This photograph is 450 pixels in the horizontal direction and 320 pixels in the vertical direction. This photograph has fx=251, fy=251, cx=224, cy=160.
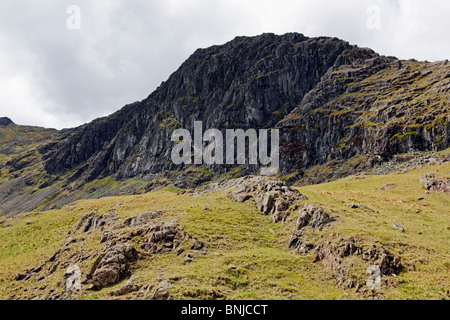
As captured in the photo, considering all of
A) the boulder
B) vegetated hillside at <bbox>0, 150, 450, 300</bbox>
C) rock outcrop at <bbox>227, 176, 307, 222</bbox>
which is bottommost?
the boulder

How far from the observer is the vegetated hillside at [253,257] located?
2206 centimetres

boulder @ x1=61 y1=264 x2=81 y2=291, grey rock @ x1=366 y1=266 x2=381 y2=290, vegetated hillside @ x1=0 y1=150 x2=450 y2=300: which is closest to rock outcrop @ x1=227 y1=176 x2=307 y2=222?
vegetated hillside @ x1=0 y1=150 x2=450 y2=300

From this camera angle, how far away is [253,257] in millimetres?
28516

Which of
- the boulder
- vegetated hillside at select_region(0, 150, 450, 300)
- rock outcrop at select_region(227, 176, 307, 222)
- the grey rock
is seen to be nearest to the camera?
the grey rock

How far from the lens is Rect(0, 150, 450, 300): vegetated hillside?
2206 centimetres

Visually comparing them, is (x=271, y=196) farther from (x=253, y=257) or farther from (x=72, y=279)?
(x=72, y=279)

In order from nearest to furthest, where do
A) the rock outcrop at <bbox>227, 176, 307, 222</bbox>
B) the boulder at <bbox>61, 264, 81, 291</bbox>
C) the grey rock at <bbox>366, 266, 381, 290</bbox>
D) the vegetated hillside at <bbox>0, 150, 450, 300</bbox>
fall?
the grey rock at <bbox>366, 266, 381, 290</bbox>
the vegetated hillside at <bbox>0, 150, 450, 300</bbox>
the boulder at <bbox>61, 264, 81, 291</bbox>
the rock outcrop at <bbox>227, 176, 307, 222</bbox>

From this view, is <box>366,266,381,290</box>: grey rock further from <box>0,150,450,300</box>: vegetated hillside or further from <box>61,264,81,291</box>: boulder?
<box>61,264,81,291</box>: boulder

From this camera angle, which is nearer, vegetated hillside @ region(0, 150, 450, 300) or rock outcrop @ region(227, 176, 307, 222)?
vegetated hillside @ region(0, 150, 450, 300)

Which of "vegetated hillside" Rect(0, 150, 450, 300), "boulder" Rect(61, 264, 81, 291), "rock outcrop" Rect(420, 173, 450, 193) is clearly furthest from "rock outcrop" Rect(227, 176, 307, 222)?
"rock outcrop" Rect(420, 173, 450, 193)

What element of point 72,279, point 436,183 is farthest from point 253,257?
point 436,183

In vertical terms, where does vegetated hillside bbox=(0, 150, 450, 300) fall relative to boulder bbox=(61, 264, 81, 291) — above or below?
above

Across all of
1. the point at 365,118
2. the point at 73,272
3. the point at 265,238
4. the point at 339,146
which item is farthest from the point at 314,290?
the point at 365,118
